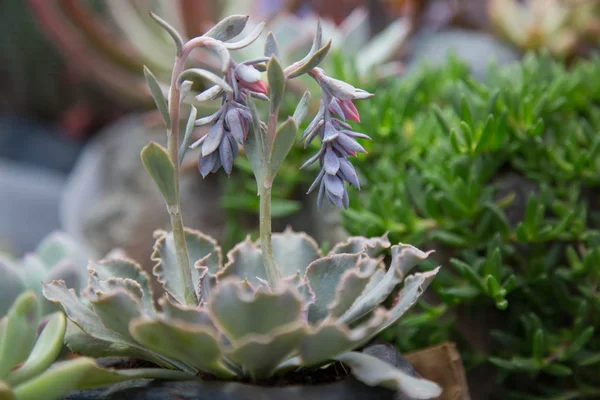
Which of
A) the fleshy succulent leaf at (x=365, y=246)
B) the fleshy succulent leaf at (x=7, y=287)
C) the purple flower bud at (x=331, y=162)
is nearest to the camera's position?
the purple flower bud at (x=331, y=162)

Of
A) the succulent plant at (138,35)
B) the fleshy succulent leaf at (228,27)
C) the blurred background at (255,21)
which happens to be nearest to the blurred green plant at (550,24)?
the blurred background at (255,21)

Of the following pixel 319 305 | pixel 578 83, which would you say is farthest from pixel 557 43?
pixel 319 305

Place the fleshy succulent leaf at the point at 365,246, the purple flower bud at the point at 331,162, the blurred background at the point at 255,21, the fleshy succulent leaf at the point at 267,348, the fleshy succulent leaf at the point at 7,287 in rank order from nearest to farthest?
the fleshy succulent leaf at the point at 267,348 → the purple flower bud at the point at 331,162 → the fleshy succulent leaf at the point at 365,246 → the fleshy succulent leaf at the point at 7,287 → the blurred background at the point at 255,21

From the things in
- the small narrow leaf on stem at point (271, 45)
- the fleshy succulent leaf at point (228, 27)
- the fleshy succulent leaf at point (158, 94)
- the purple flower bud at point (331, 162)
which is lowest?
the purple flower bud at point (331, 162)

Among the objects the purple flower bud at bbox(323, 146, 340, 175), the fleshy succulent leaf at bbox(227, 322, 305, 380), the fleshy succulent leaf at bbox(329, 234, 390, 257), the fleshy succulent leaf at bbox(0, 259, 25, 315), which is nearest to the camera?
the fleshy succulent leaf at bbox(227, 322, 305, 380)

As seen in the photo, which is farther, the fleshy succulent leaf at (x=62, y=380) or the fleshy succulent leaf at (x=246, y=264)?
the fleshy succulent leaf at (x=246, y=264)

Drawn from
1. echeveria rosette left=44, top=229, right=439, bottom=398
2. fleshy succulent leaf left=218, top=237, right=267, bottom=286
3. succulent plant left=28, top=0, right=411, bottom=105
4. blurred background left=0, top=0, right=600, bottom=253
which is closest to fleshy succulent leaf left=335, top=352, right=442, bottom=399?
echeveria rosette left=44, top=229, right=439, bottom=398

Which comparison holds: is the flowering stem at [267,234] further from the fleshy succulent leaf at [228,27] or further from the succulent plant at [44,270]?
the succulent plant at [44,270]

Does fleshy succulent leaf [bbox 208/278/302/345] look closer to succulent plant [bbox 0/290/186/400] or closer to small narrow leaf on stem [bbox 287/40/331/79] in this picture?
succulent plant [bbox 0/290/186/400]

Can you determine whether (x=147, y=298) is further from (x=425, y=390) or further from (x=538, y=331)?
(x=538, y=331)
